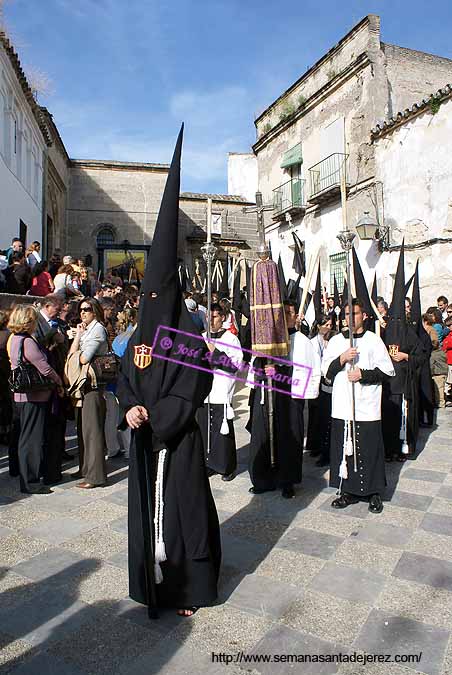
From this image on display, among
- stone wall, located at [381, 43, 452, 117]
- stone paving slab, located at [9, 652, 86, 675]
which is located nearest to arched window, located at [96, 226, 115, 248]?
stone wall, located at [381, 43, 452, 117]

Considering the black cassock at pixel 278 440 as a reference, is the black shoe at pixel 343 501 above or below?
below

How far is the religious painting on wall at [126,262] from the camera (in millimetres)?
21406

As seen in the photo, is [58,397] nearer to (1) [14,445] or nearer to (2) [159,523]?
(1) [14,445]

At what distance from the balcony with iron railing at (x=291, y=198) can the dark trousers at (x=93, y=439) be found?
15.7 metres

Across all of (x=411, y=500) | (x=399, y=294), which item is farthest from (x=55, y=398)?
(x=399, y=294)

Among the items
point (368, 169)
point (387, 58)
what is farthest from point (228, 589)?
point (387, 58)

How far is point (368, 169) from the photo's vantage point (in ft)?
53.0

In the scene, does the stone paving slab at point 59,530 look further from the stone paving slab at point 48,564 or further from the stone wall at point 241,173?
the stone wall at point 241,173

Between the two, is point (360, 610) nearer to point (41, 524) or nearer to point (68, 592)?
point (68, 592)

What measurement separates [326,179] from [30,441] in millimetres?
15262

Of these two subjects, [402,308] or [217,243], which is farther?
[217,243]

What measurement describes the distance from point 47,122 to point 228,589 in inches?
887

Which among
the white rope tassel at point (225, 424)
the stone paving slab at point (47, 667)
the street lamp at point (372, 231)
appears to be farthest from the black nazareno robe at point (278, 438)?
the street lamp at point (372, 231)

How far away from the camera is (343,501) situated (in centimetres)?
480
